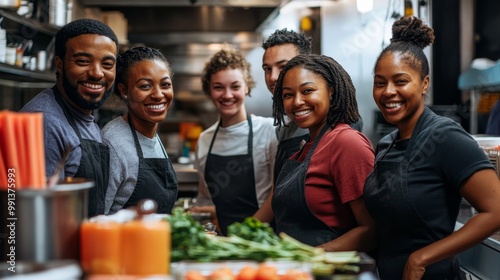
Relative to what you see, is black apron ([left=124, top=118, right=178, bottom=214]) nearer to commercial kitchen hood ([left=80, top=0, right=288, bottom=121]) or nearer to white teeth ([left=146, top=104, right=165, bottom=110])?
white teeth ([left=146, top=104, right=165, bottom=110])

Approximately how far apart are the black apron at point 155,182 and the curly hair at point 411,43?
1.03m

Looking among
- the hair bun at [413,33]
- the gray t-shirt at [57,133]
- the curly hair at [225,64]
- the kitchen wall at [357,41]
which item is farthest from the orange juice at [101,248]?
the kitchen wall at [357,41]

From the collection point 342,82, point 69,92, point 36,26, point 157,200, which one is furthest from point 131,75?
point 36,26

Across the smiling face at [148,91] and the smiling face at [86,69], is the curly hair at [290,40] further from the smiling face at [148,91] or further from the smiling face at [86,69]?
the smiling face at [86,69]

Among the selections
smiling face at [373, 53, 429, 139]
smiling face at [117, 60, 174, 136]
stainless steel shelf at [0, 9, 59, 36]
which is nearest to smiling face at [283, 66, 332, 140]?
smiling face at [373, 53, 429, 139]

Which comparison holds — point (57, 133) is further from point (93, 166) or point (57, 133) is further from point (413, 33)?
point (413, 33)

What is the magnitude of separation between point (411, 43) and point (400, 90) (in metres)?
0.23

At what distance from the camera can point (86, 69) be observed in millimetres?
2307

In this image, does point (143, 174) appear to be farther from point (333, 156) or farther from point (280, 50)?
point (280, 50)

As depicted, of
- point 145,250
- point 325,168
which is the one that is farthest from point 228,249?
point 325,168

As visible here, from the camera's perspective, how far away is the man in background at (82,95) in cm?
222

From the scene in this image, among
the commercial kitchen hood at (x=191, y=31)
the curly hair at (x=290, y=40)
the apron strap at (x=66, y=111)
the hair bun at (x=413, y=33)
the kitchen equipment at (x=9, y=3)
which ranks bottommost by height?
the apron strap at (x=66, y=111)

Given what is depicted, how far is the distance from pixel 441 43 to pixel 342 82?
4.59 meters

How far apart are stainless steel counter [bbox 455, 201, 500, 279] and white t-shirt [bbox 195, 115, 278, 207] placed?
116cm
